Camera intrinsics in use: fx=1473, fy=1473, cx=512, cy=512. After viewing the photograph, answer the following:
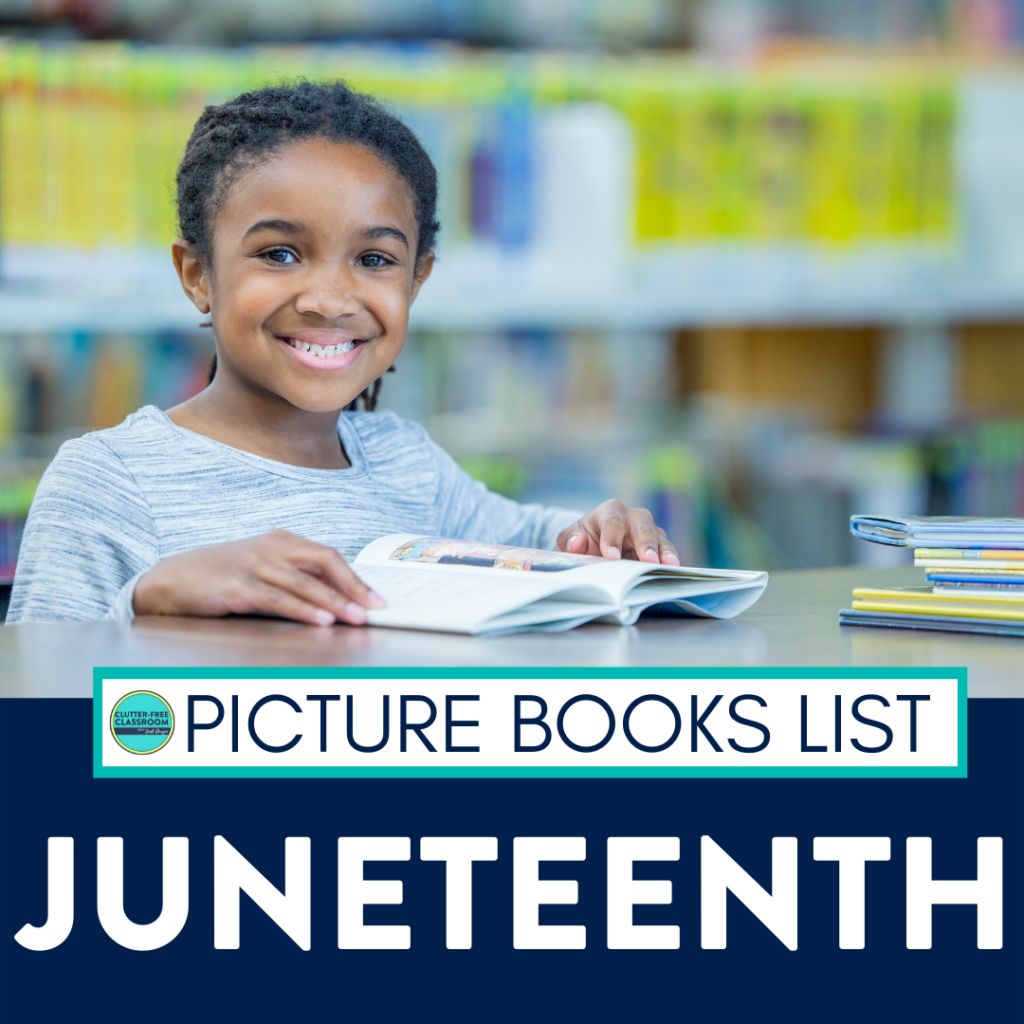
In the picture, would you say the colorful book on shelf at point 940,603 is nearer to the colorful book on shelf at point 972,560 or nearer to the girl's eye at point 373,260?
the colorful book on shelf at point 972,560

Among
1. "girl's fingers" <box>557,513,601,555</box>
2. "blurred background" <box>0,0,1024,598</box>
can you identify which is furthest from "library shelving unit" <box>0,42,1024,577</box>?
"girl's fingers" <box>557,513,601,555</box>

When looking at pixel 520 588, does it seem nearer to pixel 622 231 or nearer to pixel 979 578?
pixel 979 578

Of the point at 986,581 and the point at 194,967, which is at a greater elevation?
the point at 986,581

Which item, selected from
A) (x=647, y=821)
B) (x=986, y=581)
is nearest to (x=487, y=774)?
(x=647, y=821)

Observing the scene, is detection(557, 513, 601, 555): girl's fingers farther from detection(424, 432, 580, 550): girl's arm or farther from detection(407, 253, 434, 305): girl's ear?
detection(407, 253, 434, 305): girl's ear

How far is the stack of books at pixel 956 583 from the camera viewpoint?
849 mm

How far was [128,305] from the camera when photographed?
2.09m

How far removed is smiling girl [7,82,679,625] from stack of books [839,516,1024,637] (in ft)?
0.67

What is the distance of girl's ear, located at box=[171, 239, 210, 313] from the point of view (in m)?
1.26

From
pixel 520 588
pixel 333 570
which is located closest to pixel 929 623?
pixel 520 588

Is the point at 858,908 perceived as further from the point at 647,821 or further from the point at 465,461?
the point at 465,461

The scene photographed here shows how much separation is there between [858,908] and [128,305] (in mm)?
1671

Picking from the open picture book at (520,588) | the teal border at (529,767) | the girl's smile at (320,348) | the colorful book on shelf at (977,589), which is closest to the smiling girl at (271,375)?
the girl's smile at (320,348)

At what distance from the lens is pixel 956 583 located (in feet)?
2.88
